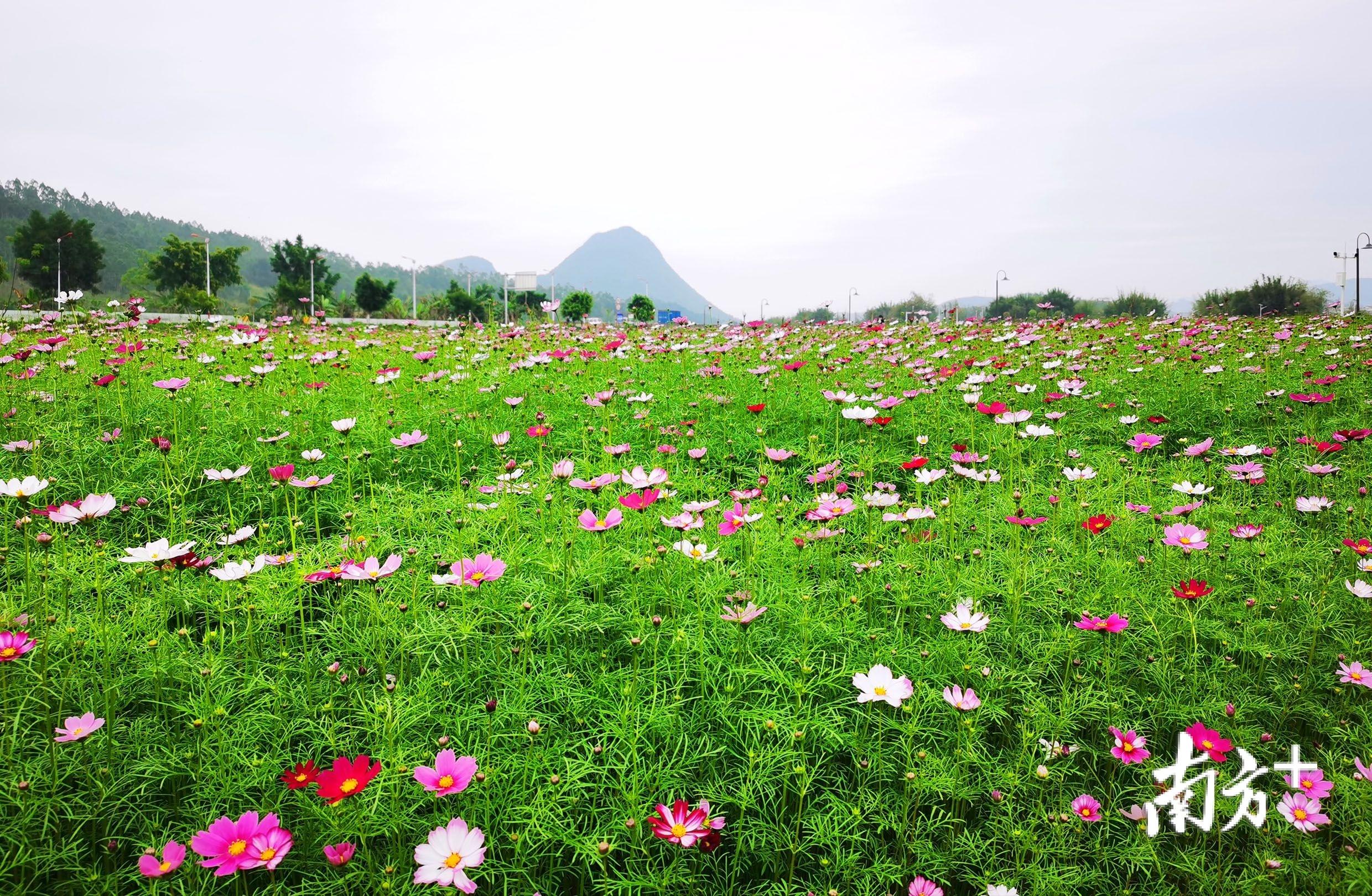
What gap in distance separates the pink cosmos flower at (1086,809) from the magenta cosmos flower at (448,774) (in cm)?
118

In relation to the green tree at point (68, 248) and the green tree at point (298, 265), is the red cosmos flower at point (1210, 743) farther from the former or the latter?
the green tree at point (298, 265)

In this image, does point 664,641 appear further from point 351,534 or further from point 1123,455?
point 1123,455

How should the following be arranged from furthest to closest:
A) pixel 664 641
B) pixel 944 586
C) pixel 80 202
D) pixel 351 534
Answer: pixel 80 202 → pixel 351 534 → pixel 944 586 → pixel 664 641

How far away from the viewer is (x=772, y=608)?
176 cm

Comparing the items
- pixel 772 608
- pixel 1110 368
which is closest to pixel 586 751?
pixel 772 608

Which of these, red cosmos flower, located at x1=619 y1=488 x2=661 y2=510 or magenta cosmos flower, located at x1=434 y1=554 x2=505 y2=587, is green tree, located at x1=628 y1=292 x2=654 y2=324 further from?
magenta cosmos flower, located at x1=434 y1=554 x2=505 y2=587

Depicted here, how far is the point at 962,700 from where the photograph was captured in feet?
4.51

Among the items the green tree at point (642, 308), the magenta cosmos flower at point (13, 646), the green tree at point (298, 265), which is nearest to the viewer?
the magenta cosmos flower at point (13, 646)

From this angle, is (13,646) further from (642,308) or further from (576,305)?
(642,308)

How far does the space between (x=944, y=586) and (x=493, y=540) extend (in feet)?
4.58

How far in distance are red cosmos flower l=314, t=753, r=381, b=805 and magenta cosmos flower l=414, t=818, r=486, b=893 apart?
13cm

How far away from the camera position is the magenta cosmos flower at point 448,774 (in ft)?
3.43

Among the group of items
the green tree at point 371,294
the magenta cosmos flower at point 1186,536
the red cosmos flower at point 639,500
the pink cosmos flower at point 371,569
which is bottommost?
the magenta cosmos flower at point 1186,536

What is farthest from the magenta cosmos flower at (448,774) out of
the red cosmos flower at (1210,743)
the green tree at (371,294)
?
the green tree at (371,294)
